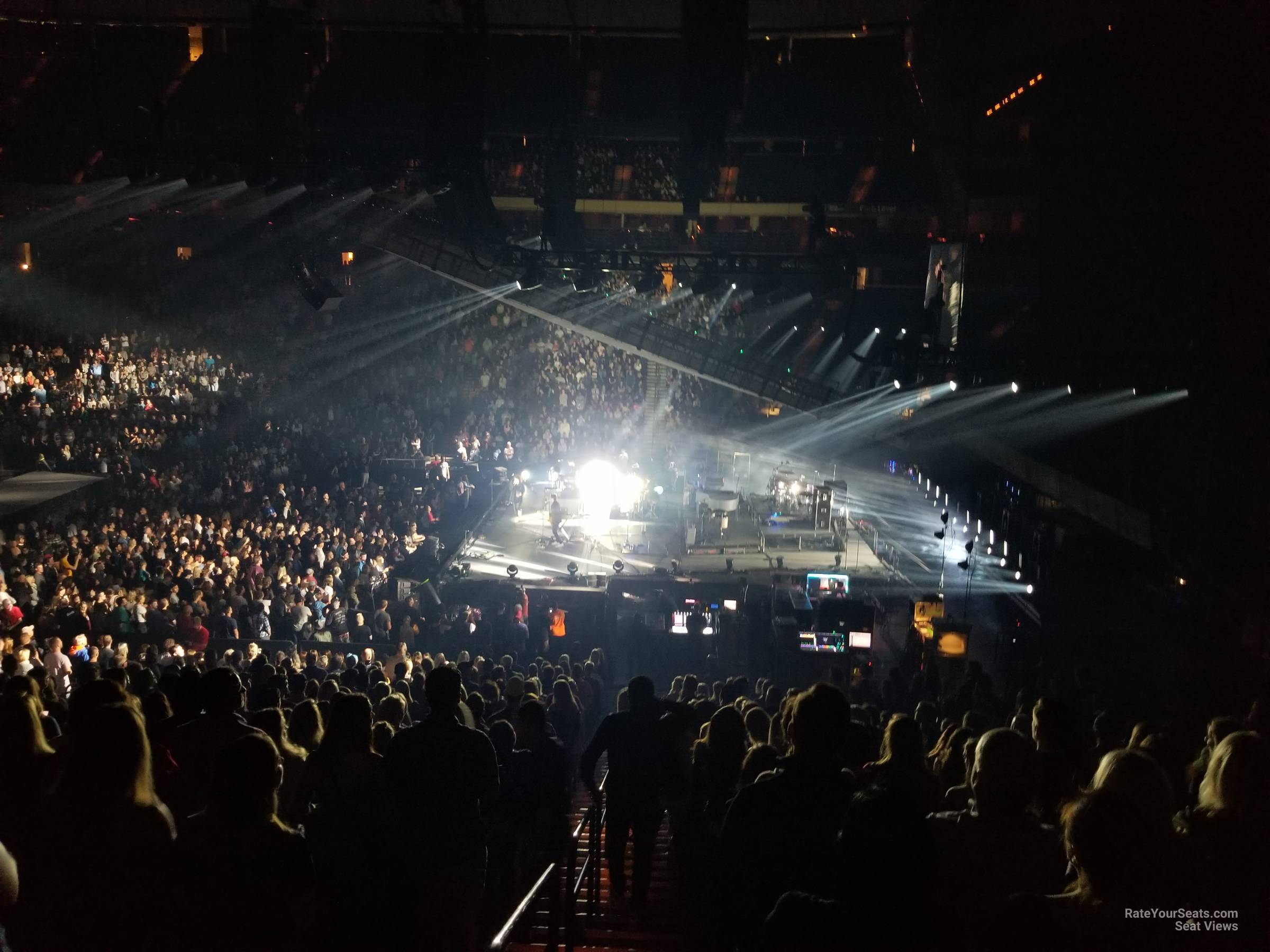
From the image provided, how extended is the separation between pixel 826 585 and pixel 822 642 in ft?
8.45

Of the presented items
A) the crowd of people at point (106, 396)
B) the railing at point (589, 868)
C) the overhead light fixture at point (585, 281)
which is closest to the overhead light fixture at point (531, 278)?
the overhead light fixture at point (585, 281)

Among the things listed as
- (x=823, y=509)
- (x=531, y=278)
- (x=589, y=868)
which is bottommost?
(x=589, y=868)

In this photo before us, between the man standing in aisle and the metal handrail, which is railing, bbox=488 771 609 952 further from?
the man standing in aisle

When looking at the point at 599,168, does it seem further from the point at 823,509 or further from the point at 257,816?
the point at 257,816

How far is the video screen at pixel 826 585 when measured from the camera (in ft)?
45.6

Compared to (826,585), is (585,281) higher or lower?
higher

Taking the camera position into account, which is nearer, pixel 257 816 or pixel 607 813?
pixel 257 816

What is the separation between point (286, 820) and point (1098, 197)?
1357 centimetres

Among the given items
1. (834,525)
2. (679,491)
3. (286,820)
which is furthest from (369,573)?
(286,820)

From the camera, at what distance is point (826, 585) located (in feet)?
45.8

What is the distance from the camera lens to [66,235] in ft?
74.9

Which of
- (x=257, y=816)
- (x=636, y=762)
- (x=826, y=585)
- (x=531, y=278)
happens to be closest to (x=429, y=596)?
(x=531, y=278)

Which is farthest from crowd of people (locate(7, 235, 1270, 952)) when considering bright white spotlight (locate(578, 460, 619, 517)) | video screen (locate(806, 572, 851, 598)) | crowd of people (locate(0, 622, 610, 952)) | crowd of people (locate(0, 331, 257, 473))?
crowd of people (locate(0, 331, 257, 473))

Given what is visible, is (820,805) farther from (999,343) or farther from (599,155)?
(599,155)
